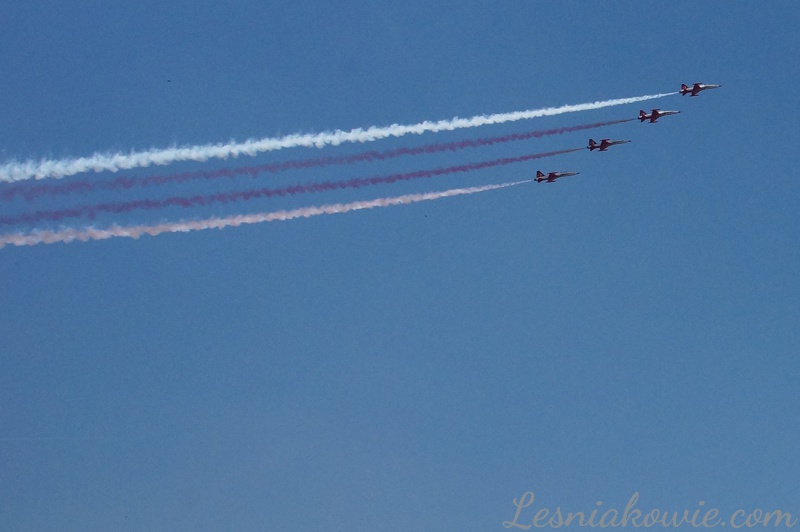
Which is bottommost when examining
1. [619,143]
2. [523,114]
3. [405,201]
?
[405,201]

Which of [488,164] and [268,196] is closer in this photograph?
[268,196]

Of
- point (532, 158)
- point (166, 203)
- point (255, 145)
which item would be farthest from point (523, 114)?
point (166, 203)

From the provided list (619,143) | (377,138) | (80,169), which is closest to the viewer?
(80,169)

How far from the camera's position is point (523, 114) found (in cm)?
7412

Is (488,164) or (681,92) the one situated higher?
(681,92)

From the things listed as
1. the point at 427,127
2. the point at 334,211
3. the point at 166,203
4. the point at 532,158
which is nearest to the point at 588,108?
the point at 532,158

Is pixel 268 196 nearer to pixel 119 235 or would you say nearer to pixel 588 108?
pixel 119 235

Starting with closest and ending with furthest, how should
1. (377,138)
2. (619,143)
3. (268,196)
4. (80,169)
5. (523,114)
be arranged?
(80,169), (268,196), (377,138), (523,114), (619,143)

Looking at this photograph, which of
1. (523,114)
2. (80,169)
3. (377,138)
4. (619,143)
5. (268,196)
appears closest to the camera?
(80,169)

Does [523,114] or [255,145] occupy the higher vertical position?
[523,114]

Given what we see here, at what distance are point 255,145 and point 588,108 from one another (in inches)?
891

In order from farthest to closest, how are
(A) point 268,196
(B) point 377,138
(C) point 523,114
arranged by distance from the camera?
(C) point 523,114 < (B) point 377,138 < (A) point 268,196

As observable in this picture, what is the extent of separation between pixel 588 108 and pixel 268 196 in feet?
75.1

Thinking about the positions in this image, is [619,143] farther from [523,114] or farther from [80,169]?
[80,169]
